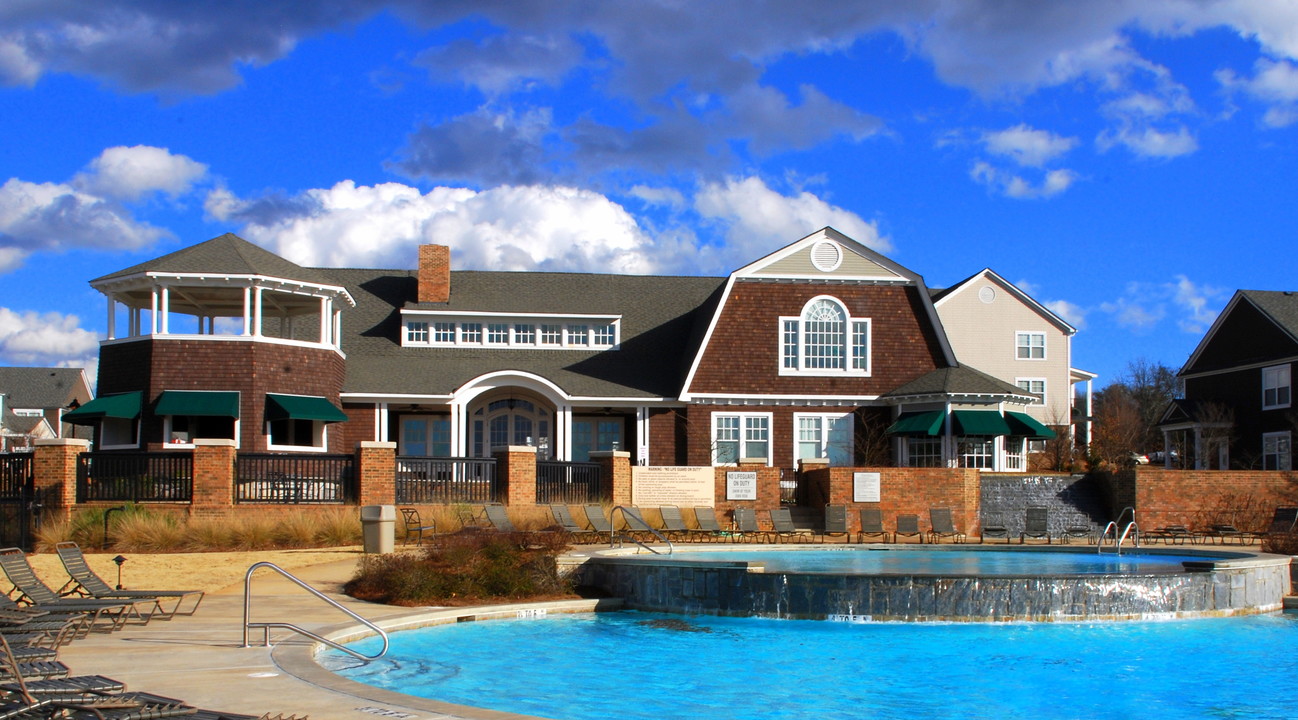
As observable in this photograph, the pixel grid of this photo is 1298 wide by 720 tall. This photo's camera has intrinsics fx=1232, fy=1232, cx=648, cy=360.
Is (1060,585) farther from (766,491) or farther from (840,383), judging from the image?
(840,383)

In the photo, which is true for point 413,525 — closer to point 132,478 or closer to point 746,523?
point 132,478

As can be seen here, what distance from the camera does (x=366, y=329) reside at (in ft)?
123

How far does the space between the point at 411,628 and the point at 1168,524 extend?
2212 cm

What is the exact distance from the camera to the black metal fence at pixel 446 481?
84.6 ft

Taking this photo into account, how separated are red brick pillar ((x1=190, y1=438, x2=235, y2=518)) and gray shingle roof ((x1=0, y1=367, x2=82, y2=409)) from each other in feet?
241

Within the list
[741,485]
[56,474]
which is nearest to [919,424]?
[741,485]

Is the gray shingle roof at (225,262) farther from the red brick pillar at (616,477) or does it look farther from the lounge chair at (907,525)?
the lounge chair at (907,525)

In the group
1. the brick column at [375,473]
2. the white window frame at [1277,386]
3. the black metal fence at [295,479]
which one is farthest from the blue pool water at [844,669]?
the white window frame at [1277,386]

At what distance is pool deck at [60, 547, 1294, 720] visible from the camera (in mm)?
8703

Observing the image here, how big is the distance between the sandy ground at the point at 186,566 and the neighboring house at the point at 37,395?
238 ft

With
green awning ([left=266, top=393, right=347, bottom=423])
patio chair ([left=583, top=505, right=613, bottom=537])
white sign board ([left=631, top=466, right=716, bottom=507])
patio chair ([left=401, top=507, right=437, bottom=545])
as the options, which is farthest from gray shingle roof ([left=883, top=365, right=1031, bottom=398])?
patio chair ([left=401, top=507, right=437, bottom=545])

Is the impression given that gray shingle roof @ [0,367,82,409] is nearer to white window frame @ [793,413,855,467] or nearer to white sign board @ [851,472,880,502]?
white window frame @ [793,413,855,467]

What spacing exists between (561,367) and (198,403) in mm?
10696

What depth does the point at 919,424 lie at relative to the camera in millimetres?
33312
